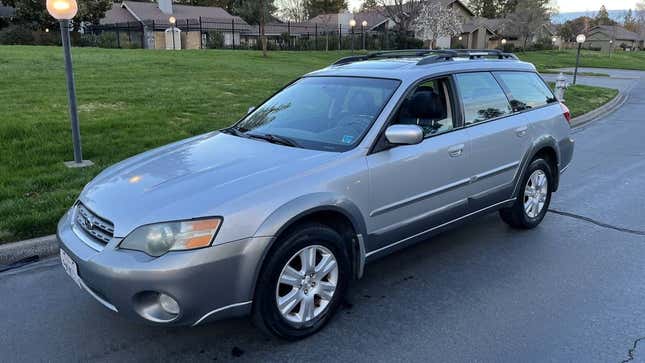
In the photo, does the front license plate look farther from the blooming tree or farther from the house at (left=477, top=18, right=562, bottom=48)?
the house at (left=477, top=18, right=562, bottom=48)

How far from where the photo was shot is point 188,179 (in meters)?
3.13

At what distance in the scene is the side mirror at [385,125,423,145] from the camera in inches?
135

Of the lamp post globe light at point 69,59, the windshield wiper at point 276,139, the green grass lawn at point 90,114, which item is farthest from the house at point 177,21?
the windshield wiper at point 276,139

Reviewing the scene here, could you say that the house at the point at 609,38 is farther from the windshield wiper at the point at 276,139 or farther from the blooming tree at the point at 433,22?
the windshield wiper at the point at 276,139

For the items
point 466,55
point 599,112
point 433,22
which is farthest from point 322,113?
point 433,22

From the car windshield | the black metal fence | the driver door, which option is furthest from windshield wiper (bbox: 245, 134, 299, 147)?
the black metal fence

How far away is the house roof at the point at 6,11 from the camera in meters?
40.8

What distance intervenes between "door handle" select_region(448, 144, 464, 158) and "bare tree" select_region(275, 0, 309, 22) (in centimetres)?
6398

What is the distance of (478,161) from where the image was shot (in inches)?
169

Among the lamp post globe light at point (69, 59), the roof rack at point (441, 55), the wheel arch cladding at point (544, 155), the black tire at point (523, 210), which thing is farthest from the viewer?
the lamp post globe light at point (69, 59)

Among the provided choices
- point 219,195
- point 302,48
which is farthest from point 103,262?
point 302,48

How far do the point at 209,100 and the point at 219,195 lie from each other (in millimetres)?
8793

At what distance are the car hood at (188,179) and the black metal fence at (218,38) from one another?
33.9 m

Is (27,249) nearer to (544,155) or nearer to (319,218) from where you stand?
(319,218)
